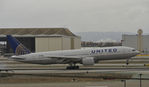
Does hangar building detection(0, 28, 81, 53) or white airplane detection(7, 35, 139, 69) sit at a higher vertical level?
hangar building detection(0, 28, 81, 53)

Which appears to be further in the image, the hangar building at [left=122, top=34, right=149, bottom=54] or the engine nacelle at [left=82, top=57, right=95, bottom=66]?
the hangar building at [left=122, top=34, right=149, bottom=54]

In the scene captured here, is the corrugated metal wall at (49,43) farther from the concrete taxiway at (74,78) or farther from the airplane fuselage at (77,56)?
the concrete taxiway at (74,78)

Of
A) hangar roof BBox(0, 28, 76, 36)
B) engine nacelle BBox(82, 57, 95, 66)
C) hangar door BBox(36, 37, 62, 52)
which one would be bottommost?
engine nacelle BBox(82, 57, 95, 66)

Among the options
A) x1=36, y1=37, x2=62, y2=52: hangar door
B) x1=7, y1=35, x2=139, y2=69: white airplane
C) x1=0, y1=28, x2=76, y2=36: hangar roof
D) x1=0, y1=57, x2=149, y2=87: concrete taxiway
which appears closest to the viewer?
x1=0, y1=57, x2=149, y2=87: concrete taxiway

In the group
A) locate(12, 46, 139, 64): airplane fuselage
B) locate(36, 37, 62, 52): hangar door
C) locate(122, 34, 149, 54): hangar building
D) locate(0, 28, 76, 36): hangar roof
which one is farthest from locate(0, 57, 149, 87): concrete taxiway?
locate(122, 34, 149, 54): hangar building

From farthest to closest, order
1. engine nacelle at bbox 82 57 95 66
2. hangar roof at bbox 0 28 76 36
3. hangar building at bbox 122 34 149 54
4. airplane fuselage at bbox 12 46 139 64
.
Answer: hangar building at bbox 122 34 149 54
hangar roof at bbox 0 28 76 36
airplane fuselage at bbox 12 46 139 64
engine nacelle at bbox 82 57 95 66

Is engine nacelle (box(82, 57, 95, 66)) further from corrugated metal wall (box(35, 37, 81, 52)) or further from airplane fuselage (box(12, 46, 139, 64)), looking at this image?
corrugated metal wall (box(35, 37, 81, 52))

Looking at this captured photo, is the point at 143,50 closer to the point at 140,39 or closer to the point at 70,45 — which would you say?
the point at 140,39

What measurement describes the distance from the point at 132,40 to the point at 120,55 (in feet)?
261

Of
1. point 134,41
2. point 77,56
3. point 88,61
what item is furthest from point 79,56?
point 134,41

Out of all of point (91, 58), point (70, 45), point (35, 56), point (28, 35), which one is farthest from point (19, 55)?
point (70, 45)

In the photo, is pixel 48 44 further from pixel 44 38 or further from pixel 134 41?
pixel 134 41

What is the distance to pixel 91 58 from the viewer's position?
48.9 m

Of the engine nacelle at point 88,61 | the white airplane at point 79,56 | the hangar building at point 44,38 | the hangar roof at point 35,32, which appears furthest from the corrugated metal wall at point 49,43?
the engine nacelle at point 88,61
